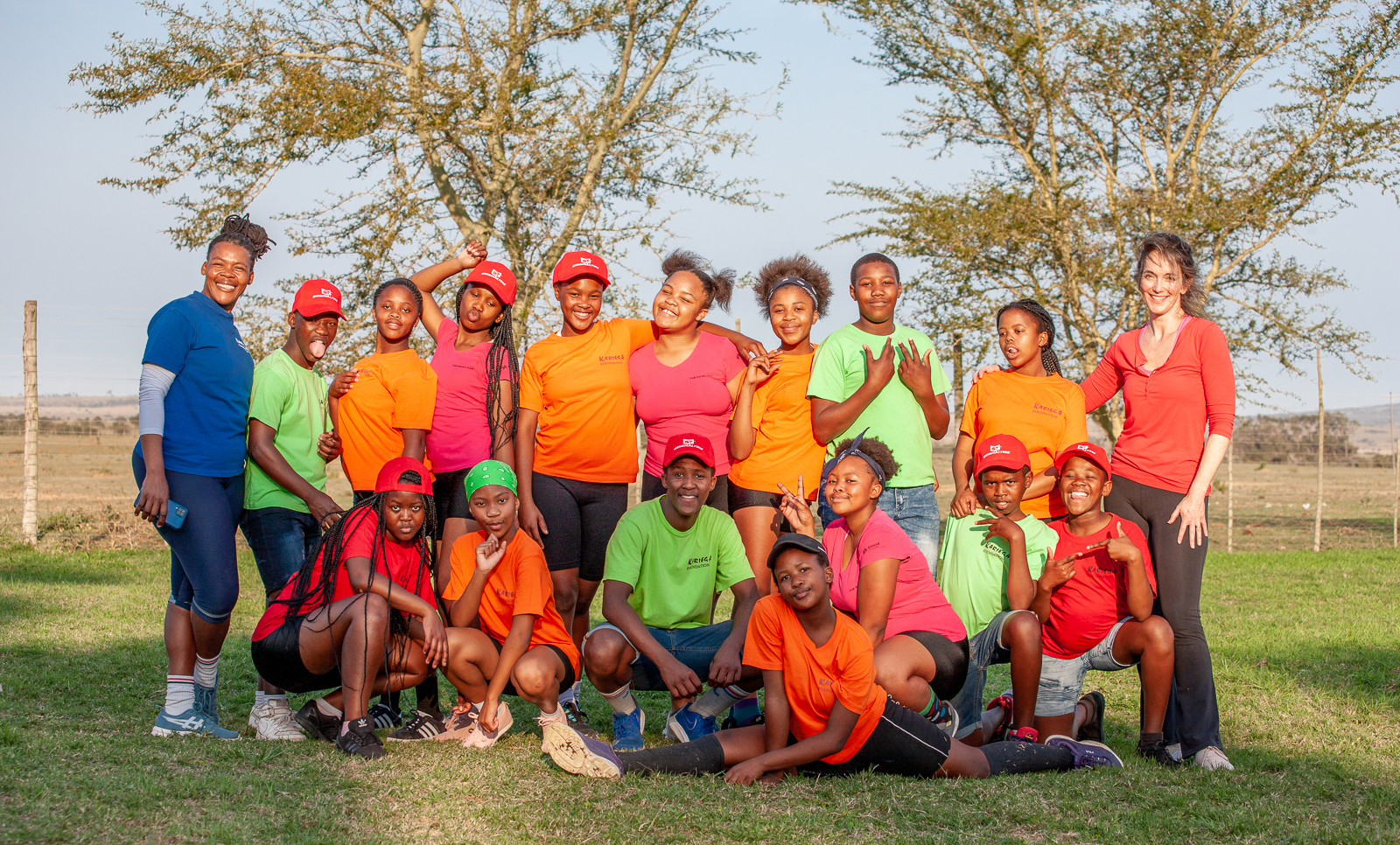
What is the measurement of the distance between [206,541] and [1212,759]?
435 centimetres

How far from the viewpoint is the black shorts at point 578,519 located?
507 centimetres

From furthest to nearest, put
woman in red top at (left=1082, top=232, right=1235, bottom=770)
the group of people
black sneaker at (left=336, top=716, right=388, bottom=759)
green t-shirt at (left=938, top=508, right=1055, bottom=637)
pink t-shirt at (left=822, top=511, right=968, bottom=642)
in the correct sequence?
green t-shirt at (left=938, top=508, right=1055, bottom=637)
woman in red top at (left=1082, top=232, right=1235, bottom=770)
pink t-shirt at (left=822, top=511, right=968, bottom=642)
the group of people
black sneaker at (left=336, top=716, right=388, bottom=759)

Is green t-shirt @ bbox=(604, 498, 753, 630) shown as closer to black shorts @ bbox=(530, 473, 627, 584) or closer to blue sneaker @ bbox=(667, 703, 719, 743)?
black shorts @ bbox=(530, 473, 627, 584)

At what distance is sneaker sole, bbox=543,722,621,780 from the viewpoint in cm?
396

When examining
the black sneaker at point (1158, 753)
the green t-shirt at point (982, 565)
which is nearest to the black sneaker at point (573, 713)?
the green t-shirt at point (982, 565)

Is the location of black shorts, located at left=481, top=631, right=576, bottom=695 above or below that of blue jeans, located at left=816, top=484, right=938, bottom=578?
below

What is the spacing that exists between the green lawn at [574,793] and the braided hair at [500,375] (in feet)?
4.68

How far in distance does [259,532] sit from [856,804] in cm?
293

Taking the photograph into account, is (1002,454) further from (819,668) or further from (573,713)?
(573,713)

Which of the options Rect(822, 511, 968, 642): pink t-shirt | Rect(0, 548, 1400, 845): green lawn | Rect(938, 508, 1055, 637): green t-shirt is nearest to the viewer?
Rect(0, 548, 1400, 845): green lawn

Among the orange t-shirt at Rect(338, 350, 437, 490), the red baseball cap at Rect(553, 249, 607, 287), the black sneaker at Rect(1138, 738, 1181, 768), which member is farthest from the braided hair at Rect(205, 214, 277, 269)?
the black sneaker at Rect(1138, 738, 1181, 768)

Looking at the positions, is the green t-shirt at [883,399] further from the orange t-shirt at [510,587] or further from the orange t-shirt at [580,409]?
the orange t-shirt at [510,587]

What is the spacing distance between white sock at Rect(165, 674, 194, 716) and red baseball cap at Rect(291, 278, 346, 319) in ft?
5.72

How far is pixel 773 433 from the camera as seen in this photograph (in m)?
5.16
